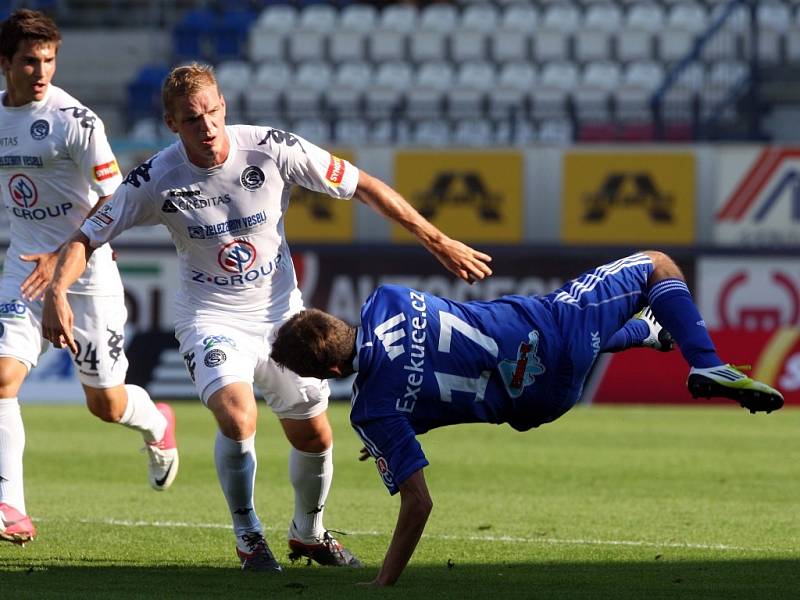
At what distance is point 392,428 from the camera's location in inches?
226

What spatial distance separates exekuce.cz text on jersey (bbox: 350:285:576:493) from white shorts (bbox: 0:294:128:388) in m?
2.26

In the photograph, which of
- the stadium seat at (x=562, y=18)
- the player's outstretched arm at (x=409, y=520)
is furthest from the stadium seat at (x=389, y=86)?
the player's outstretched arm at (x=409, y=520)

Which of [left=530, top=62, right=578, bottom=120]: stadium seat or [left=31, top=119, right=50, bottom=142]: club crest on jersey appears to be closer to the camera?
[left=31, top=119, right=50, bottom=142]: club crest on jersey

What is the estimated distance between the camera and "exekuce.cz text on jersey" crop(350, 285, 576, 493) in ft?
18.9

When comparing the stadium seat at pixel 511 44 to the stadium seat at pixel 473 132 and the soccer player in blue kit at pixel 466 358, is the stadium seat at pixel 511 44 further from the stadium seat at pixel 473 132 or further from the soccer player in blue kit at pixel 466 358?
the soccer player in blue kit at pixel 466 358

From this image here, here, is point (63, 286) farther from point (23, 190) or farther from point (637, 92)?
point (637, 92)

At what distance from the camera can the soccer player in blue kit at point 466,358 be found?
18.7 ft

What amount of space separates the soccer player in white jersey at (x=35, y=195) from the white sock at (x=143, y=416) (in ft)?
1.64

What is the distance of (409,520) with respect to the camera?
5660mm

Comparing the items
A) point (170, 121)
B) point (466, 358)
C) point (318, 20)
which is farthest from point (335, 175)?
point (318, 20)

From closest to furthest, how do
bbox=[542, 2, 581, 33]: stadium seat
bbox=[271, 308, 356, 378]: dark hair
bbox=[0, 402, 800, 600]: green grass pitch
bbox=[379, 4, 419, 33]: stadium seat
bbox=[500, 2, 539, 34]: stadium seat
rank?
bbox=[271, 308, 356, 378]: dark hair < bbox=[0, 402, 800, 600]: green grass pitch < bbox=[542, 2, 581, 33]: stadium seat < bbox=[500, 2, 539, 34]: stadium seat < bbox=[379, 4, 419, 33]: stadium seat

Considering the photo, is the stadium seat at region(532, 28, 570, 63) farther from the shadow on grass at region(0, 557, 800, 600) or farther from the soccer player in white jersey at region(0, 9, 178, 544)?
the shadow on grass at region(0, 557, 800, 600)

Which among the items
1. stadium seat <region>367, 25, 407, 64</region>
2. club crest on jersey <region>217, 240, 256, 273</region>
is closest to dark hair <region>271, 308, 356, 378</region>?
club crest on jersey <region>217, 240, 256, 273</region>

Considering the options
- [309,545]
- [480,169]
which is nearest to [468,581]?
[309,545]
